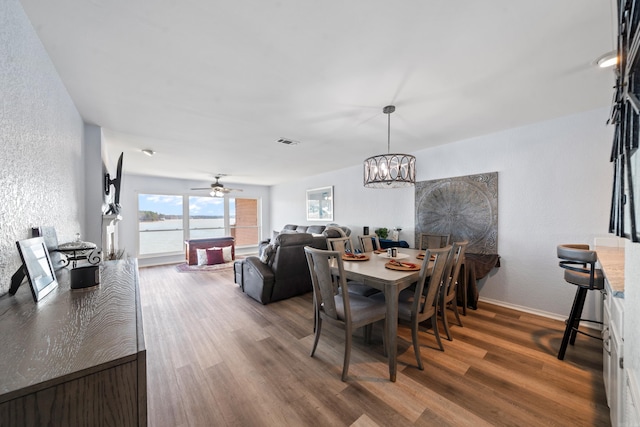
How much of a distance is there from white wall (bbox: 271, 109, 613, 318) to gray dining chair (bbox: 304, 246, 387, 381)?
7.41 feet

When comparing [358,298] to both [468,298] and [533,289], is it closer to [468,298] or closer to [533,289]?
[468,298]

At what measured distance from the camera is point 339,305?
2.05 m

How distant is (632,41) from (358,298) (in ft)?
6.97

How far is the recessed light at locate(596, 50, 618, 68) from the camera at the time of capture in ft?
5.50

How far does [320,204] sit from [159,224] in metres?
4.50

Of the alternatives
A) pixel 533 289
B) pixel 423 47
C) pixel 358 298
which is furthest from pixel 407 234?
pixel 423 47

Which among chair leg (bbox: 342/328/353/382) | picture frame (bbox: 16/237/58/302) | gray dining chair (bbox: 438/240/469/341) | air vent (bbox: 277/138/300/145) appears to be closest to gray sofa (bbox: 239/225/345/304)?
air vent (bbox: 277/138/300/145)

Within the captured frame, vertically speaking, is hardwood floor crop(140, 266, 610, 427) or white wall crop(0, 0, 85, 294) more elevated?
white wall crop(0, 0, 85, 294)

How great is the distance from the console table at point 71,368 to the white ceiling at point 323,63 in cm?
158

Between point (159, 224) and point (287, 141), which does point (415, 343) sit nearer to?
point (287, 141)

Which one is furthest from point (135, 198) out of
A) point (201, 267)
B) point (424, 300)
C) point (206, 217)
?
point (424, 300)

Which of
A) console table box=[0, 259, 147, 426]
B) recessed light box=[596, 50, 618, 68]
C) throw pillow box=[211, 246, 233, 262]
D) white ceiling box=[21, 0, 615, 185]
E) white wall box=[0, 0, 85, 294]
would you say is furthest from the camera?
throw pillow box=[211, 246, 233, 262]

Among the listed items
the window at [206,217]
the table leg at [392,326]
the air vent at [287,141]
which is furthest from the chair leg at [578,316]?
the window at [206,217]

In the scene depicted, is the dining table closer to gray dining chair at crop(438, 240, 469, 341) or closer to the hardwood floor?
the hardwood floor
